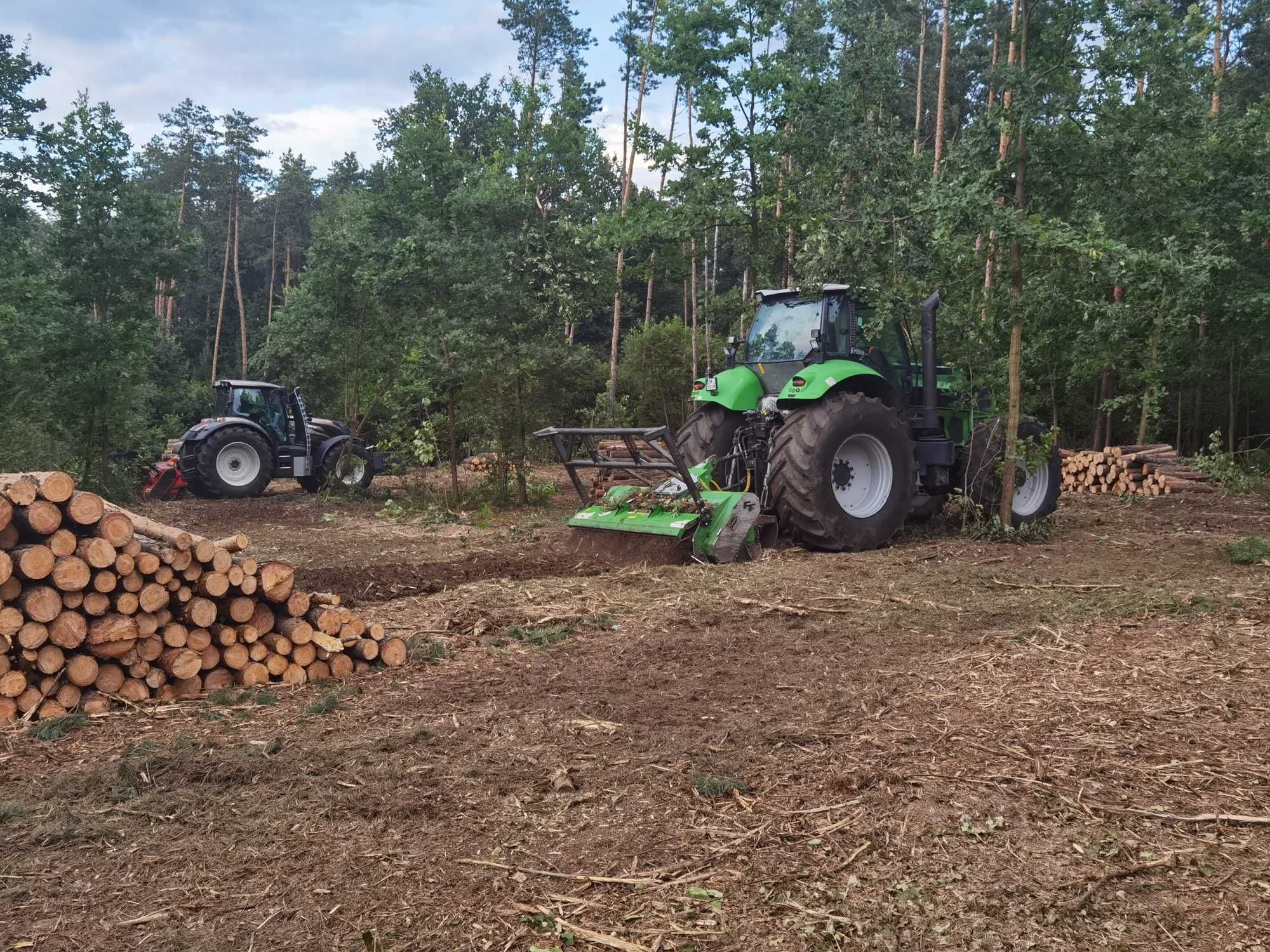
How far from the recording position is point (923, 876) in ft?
9.21

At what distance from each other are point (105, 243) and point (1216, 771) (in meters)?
14.5

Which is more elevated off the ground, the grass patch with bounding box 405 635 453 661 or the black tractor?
the black tractor

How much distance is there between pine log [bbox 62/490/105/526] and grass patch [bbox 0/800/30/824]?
5.04 feet

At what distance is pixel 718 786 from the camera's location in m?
3.43

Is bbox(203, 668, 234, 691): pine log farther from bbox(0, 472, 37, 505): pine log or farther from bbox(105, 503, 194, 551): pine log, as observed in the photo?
bbox(0, 472, 37, 505): pine log

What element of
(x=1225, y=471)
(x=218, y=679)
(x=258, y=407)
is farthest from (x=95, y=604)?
(x=1225, y=471)

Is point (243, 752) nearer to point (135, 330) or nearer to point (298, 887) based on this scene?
point (298, 887)

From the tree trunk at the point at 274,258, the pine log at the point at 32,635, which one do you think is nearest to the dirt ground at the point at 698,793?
the pine log at the point at 32,635

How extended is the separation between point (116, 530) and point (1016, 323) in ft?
24.3

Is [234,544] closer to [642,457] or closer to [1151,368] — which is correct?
[642,457]

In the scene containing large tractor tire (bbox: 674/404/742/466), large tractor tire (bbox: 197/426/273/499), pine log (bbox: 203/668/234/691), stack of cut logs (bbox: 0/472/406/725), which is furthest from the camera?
large tractor tire (bbox: 197/426/273/499)

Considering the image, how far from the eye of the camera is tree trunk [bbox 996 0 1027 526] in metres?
8.76

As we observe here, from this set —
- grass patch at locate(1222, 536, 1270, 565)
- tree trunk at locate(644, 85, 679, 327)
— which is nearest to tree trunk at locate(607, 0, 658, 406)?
tree trunk at locate(644, 85, 679, 327)

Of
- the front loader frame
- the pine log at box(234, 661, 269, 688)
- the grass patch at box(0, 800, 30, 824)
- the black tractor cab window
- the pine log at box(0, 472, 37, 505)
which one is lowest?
the grass patch at box(0, 800, 30, 824)
